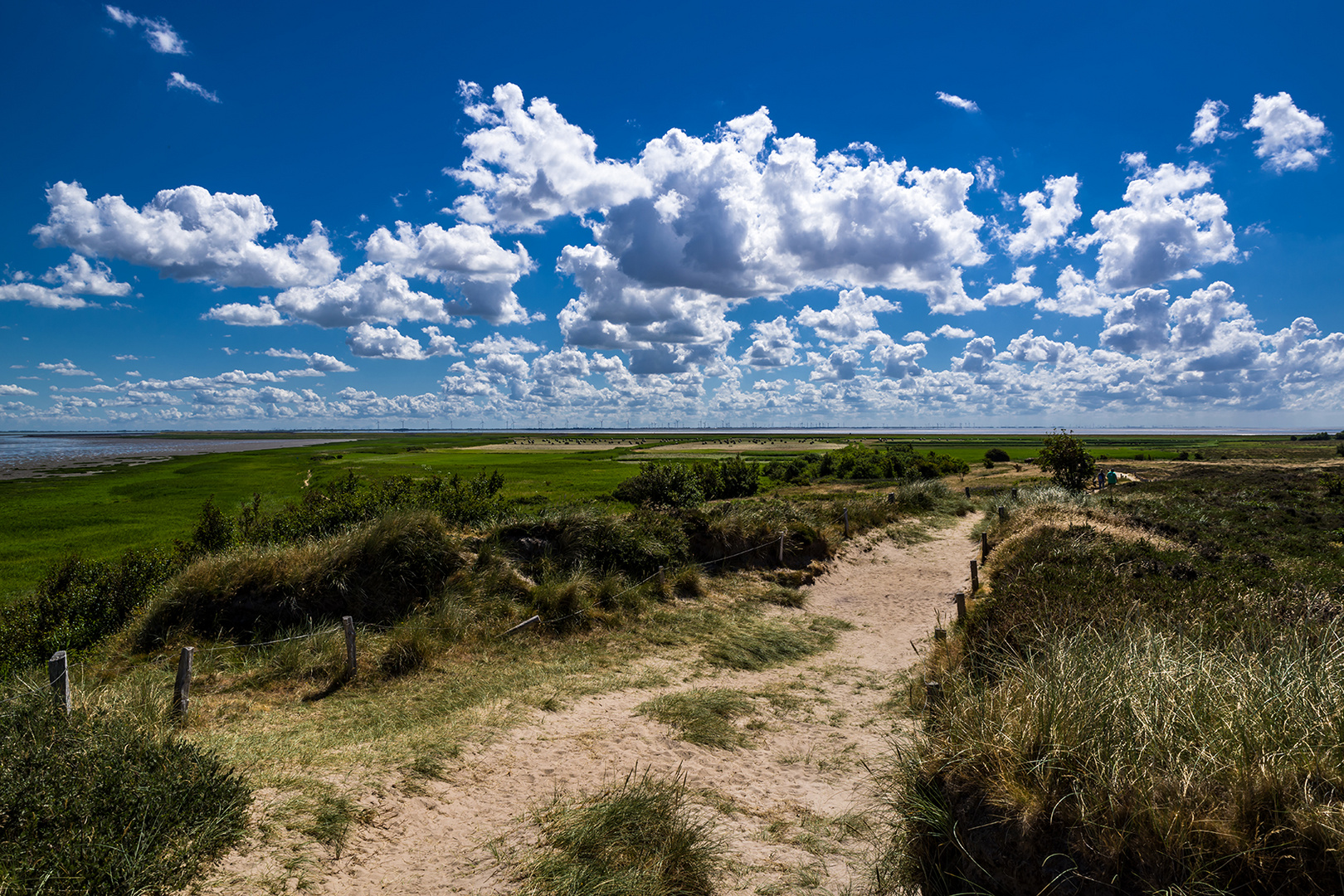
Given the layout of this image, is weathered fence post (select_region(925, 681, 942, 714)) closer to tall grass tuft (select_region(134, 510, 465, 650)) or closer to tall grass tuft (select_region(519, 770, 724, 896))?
tall grass tuft (select_region(519, 770, 724, 896))

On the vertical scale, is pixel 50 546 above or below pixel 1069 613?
below

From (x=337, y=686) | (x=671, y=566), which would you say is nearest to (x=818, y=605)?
(x=671, y=566)

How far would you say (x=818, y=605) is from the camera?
1702 cm

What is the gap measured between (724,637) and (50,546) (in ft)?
107

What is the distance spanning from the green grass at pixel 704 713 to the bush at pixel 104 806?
17.1ft

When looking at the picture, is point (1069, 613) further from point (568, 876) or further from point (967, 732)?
point (568, 876)

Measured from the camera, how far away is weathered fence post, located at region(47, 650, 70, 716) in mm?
6332

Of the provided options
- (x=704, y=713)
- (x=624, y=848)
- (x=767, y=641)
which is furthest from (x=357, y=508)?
(x=624, y=848)

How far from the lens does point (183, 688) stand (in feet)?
25.8

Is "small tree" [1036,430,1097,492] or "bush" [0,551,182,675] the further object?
"small tree" [1036,430,1097,492]

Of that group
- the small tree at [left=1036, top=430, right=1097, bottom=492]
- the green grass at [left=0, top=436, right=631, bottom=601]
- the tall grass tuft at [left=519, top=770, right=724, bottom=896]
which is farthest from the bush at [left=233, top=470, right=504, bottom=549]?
the small tree at [left=1036, top=430, right=1097, bottom=492]

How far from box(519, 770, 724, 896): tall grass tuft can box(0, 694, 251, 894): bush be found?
272 cm

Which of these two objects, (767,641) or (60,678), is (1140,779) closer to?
(767,641)

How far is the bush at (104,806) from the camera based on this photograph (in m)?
4.22
